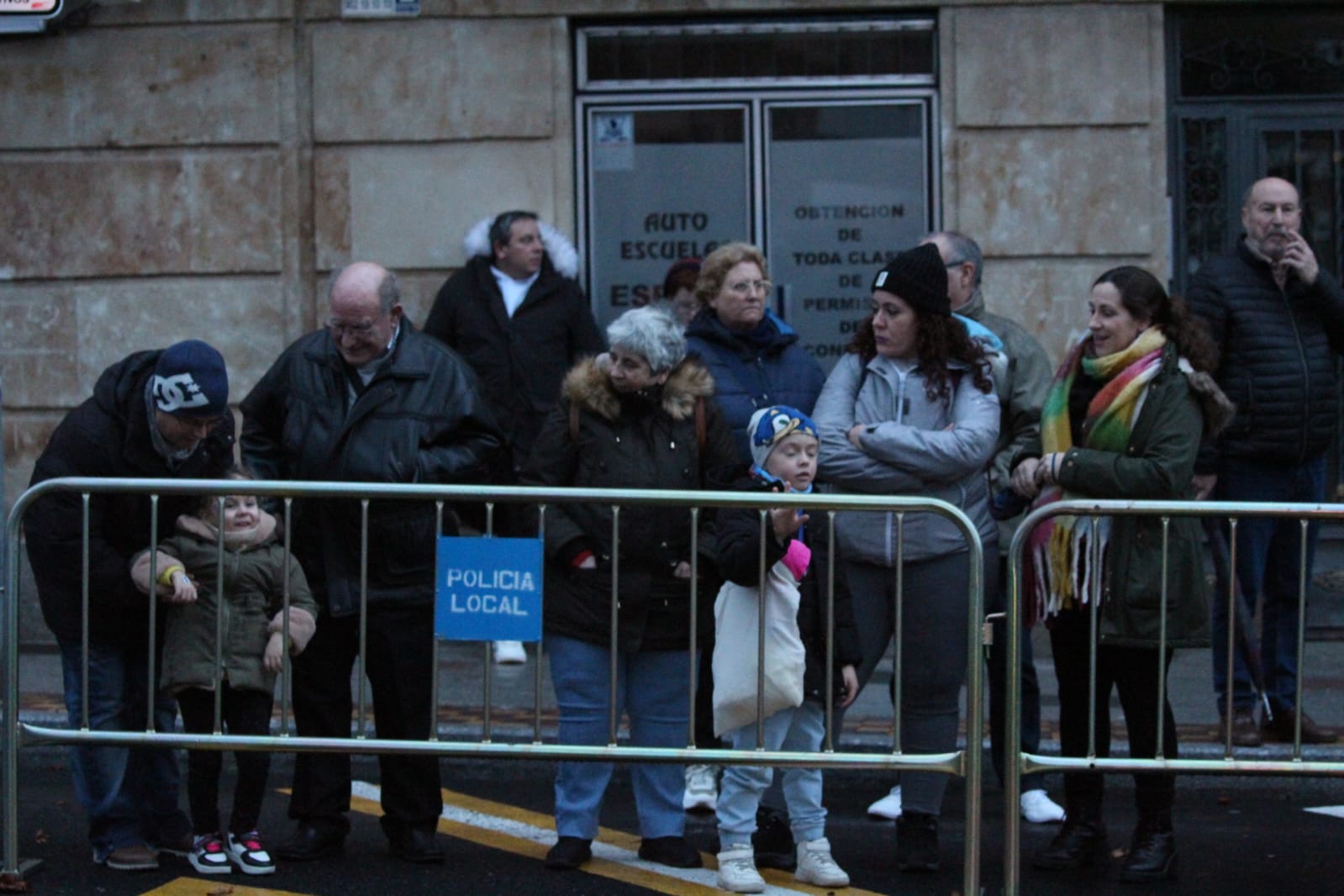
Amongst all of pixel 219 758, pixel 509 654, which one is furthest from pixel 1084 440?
pixel 509 654

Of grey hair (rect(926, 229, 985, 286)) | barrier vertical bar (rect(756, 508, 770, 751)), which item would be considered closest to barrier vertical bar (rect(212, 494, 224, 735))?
barrier vertical bar (rect(756, 508, 770, 751))

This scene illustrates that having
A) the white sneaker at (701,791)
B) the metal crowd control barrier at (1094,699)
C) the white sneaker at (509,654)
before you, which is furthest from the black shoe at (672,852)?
the white sneaker at (509,654)

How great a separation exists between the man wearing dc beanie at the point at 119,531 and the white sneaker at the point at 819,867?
6.38 ft

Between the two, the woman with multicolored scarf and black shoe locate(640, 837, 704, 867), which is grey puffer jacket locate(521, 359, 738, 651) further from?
the woman with multicolored scarf

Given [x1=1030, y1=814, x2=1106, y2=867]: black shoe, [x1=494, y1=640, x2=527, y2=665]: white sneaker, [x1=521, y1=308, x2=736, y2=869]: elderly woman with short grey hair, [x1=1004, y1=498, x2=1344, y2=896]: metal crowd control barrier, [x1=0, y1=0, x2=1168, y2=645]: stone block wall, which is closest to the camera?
[x1=1004, y1=498, x2=1344, y2=896]: metal crowd control barrier

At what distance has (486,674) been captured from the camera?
20.1 feet

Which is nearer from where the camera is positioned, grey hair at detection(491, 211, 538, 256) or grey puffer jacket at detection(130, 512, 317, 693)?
grey puffer jacket at detection(130, 512, 317, 693)

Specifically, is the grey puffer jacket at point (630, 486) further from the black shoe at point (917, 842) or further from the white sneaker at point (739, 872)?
the black shoe at point (917, 842)

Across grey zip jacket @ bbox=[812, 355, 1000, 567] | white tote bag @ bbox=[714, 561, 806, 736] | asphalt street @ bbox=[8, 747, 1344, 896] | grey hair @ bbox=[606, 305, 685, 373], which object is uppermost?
grey hair @ bbox=[606, 305, 685, 373]

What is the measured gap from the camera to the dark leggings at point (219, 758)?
6207 millimetres

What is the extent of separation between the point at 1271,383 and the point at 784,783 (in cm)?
297

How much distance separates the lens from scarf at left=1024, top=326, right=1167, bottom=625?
6.35 metres

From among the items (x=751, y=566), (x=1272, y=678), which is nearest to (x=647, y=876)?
(x=751, y=566)

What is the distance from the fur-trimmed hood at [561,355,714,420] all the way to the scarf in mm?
1129
